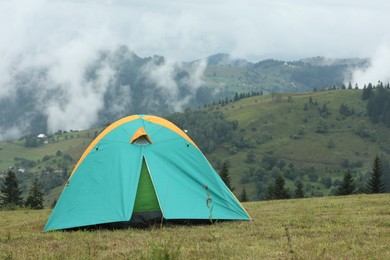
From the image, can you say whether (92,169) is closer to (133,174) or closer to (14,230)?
(133,174)

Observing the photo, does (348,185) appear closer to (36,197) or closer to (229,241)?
(36,197)

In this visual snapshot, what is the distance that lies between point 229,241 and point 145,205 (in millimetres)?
4071

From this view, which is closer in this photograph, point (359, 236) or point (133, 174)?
point (359, 236)

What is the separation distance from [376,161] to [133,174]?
167 feet

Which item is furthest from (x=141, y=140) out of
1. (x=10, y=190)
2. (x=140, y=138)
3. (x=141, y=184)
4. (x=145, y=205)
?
(x=10, y=190)

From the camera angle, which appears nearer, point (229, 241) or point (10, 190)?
point (229, 241)

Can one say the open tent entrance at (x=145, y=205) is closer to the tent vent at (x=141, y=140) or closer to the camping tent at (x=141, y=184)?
the camping tent at (x=141, y=184)

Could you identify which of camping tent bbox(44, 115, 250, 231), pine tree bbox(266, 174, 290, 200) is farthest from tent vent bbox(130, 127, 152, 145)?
pine tree bbox(266, 174, 290, 200)

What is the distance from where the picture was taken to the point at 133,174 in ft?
51.1

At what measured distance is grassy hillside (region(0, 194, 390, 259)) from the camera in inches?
410

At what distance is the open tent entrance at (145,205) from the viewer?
1516 centimetres

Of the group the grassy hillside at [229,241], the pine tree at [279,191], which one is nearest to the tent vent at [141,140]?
the grassy hillside at [229,241]

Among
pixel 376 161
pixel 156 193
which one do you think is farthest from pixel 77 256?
pixel 376 161

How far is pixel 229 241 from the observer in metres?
12.2
